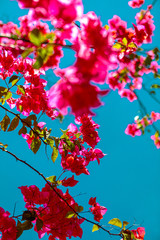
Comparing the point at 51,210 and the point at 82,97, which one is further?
the point at 51,210

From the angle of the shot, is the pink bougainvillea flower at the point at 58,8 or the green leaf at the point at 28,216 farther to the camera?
the green leaf at the point at 28,216

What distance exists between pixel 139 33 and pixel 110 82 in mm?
329

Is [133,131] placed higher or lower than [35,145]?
higher

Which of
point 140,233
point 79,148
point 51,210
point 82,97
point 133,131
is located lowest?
point 140,233

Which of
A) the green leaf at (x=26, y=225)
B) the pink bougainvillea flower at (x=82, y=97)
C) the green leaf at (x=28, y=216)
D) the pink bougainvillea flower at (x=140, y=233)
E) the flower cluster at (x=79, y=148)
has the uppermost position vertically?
the flower cluster at (x=79, y=148)

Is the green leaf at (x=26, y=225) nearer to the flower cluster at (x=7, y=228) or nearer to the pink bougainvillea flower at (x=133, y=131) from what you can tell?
the flower cluster at (x=7, y=228)

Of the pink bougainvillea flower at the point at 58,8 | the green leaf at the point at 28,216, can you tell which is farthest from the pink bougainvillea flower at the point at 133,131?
the pink bougainvillea flower at the point at 58,8

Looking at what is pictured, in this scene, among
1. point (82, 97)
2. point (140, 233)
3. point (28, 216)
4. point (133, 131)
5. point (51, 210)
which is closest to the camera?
point (82, 97)

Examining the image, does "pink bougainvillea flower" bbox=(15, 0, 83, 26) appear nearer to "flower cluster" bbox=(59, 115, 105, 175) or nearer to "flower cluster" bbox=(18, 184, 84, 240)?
"flower cluster" bbox=(59, 115, 105, 175)

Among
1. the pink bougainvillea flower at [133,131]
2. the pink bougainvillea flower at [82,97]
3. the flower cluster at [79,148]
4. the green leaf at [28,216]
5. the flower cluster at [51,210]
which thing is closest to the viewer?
the pink bougainvillea flower at [82,97]

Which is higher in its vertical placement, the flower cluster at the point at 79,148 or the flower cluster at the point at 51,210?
the flower cluster at the point at 79,148

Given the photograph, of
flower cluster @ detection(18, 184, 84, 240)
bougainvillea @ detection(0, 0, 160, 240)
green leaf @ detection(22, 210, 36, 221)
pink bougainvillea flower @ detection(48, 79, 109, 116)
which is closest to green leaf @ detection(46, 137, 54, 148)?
bougainvillea @ detection(0, 0, 160, 240)

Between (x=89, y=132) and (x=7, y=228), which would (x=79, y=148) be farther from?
(x=7, y=228)

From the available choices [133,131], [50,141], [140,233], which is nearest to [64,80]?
[50,141]
